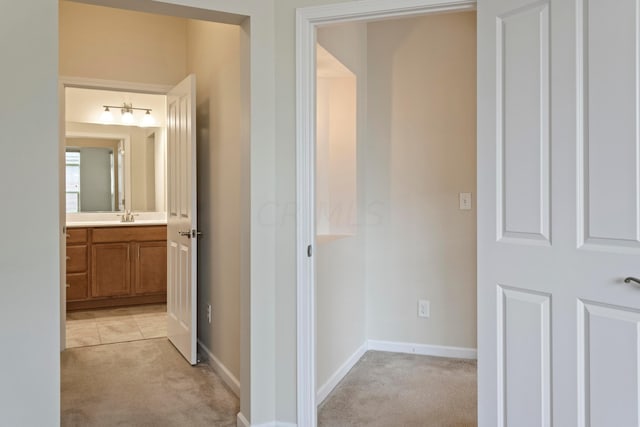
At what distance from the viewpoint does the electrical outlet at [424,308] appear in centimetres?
362

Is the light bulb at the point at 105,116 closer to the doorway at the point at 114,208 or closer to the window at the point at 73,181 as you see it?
the doorway at the point at 114,208

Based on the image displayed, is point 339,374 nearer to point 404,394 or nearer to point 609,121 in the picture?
point 404,394

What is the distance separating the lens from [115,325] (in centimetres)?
457

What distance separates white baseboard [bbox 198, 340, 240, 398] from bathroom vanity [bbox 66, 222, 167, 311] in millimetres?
2002

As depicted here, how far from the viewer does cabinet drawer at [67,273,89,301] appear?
5027 millimetres

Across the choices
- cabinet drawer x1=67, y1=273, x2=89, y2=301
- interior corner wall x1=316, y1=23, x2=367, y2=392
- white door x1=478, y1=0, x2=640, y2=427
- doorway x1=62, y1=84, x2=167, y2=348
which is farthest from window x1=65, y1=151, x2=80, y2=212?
white door x1=478, y1=0, x2=640, y2=427

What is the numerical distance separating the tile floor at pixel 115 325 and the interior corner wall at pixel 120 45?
7.01 ft

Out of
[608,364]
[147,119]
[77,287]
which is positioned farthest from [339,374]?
[147,119]

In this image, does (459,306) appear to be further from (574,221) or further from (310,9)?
(310,9)

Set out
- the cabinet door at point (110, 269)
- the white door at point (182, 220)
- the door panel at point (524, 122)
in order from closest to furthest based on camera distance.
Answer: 1. the door panel at point (524, 122)
2. the white door at point (182, 220)
3. the cabinet door at point (110, 269)

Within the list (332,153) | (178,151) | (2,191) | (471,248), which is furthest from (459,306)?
(2,191)

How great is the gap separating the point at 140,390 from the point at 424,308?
6.60ft

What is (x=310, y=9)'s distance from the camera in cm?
227

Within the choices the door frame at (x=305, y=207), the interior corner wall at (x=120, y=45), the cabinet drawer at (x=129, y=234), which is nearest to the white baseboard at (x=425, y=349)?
the door frame at (x=305, y=207)
